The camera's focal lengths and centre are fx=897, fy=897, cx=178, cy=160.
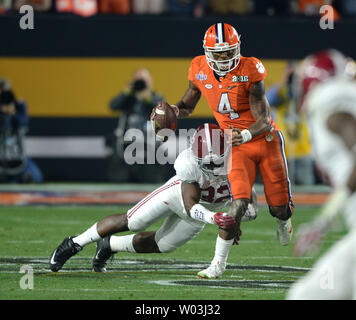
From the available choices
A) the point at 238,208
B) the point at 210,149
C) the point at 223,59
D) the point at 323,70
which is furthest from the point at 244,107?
the point at 323,70

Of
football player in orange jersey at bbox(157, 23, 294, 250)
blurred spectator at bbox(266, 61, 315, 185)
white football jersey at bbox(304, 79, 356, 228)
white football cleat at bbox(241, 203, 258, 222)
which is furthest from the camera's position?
blurred spectator at bbox(266, 61, 315, 185)

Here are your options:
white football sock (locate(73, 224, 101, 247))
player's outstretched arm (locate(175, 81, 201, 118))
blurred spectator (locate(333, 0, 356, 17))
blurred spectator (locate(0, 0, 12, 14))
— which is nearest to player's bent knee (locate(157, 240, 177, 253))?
white football sock (locate(73, 224, 101, 247))

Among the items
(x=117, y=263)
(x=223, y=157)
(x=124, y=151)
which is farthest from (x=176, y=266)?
(x=124, y=151)

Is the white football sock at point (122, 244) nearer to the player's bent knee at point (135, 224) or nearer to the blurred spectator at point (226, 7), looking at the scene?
the player's bent knee at point (135, 224)

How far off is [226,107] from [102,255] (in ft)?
4.54

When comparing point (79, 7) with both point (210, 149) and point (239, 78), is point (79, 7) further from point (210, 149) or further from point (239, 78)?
point (210, 149)

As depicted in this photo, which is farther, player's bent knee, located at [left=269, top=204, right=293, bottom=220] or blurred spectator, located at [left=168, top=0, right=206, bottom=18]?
blurred spectator, located at [left=168, top=0, right=206, bottom=18]

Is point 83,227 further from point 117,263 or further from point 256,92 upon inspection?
point 256,92

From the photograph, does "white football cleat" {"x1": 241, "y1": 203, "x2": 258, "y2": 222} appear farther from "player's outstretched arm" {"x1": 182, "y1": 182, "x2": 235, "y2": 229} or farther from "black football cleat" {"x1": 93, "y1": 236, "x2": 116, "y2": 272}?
"black football cleat" {"x1": 93, "y1": 236, "x2": 116, "y2": 272}

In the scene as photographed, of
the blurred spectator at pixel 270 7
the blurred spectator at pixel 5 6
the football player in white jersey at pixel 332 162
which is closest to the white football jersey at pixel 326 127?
the football player in white jersey at pixel 332 162

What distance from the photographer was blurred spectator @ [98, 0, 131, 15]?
40.6ft

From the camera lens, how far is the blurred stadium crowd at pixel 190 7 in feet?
40.4

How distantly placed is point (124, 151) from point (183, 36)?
71.9 inches

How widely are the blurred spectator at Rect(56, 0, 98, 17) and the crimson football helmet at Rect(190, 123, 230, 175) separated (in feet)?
22.7
